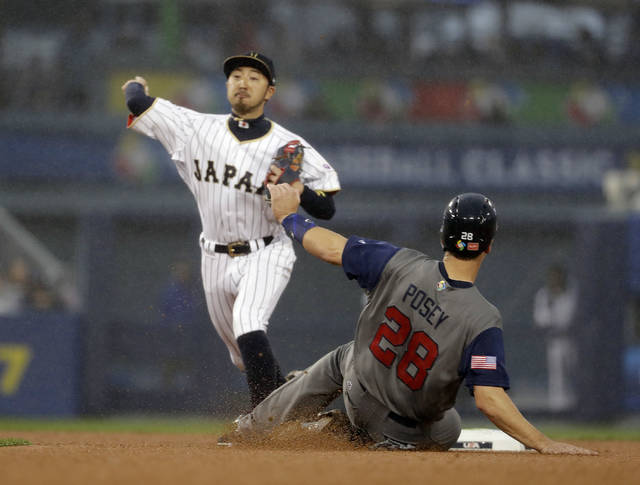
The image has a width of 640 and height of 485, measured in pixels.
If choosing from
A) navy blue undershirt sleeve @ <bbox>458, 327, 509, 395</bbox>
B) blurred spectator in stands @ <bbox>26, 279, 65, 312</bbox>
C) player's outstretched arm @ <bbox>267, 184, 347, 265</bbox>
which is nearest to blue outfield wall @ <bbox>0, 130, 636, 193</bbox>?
blurred spectator in stands @ <bbox>26, 279, 65, 312</bbox>

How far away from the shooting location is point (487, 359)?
401 centimetres

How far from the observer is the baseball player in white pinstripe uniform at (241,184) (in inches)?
192

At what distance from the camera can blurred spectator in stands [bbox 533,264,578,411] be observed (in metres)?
9.13

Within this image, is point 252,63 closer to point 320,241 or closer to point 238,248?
point 238,248

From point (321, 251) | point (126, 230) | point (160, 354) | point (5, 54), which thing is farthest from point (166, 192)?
point (321, 251)

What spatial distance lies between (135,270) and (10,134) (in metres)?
3.40

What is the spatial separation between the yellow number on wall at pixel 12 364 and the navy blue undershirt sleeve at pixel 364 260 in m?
5.65

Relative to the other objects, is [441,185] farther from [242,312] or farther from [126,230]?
[242,312]

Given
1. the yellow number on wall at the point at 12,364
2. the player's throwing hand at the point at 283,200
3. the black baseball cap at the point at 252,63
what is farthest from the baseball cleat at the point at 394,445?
the yellow number on wall at the point at 12,364

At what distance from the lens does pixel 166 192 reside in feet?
44.9

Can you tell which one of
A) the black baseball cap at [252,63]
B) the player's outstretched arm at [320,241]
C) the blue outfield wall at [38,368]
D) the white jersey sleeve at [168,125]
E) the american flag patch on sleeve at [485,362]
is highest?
the black baseball cap at [252,63]

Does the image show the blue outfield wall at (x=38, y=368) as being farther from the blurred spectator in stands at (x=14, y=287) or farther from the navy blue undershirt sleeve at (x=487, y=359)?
the navy blue undershirt sleeve at (x=487, y=359)

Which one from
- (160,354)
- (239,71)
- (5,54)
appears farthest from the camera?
(5,54)

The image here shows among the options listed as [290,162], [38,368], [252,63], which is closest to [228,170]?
[290,162]
